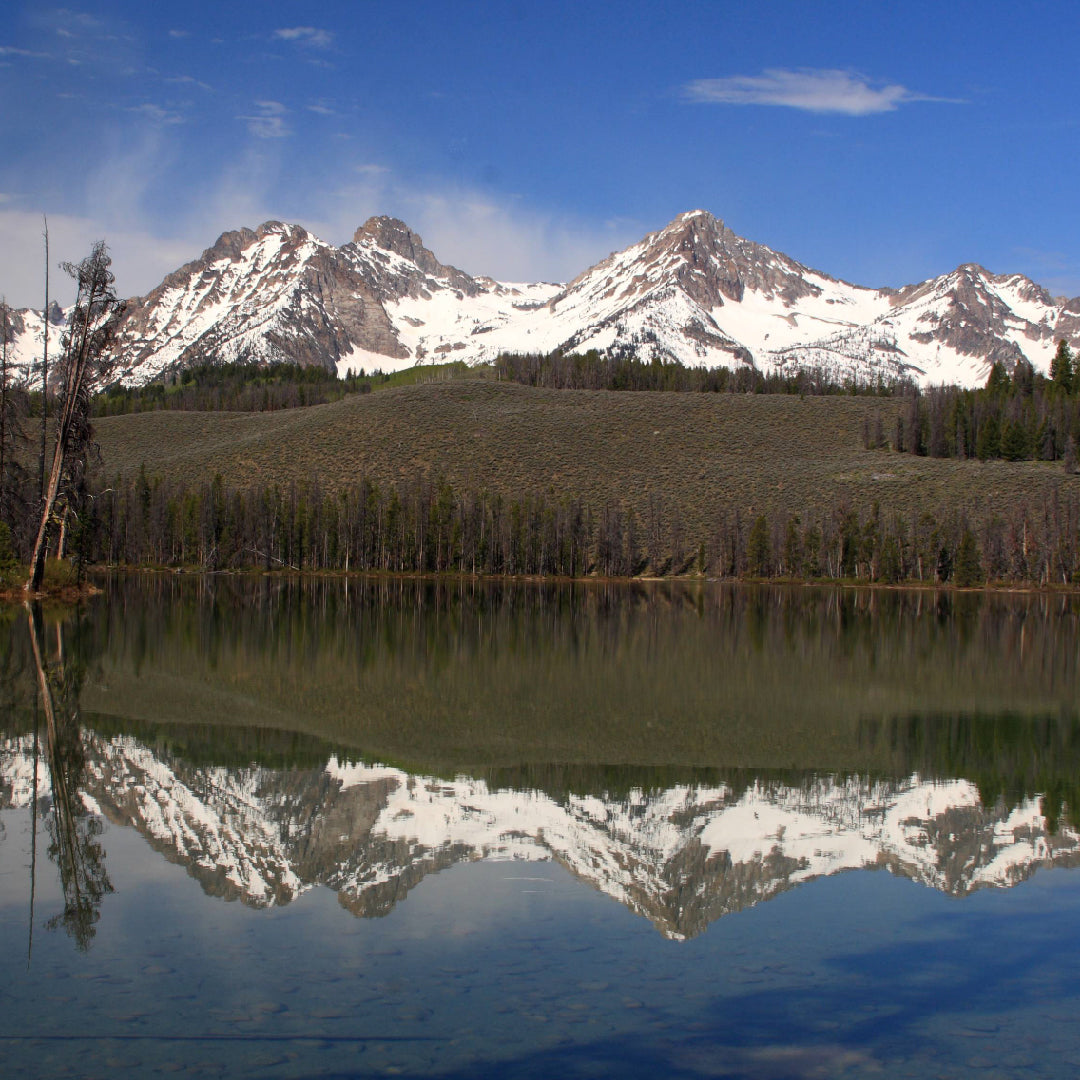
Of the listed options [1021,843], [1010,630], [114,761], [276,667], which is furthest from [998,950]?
[1010,630]

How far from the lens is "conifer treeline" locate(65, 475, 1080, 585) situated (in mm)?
101000

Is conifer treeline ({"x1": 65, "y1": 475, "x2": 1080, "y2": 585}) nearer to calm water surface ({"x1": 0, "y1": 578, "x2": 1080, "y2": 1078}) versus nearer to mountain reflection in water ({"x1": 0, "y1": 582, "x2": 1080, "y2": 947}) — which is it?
mountain reflection in water ({"x1": 0, "y1": 582, "x2": 1080, "y2": 947})

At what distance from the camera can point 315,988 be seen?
22.1 ft

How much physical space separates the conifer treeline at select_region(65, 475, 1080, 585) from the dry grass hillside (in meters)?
5.56

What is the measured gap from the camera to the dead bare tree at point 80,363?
1485 inches

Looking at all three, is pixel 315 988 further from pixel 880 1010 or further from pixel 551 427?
pixel 551 427

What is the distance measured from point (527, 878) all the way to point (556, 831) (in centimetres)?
153

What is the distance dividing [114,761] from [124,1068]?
25.2 feet

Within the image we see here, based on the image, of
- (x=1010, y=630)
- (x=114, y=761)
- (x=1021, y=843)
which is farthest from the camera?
(x=1010, y=630)

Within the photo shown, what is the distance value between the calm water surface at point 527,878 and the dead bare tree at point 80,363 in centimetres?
1862

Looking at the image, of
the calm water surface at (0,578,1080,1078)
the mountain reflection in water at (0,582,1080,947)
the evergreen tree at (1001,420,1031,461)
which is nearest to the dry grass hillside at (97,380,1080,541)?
the evergreen tree at (1001,420,1031,461)

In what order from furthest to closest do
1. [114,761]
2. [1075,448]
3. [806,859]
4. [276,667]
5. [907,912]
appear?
1. [1075,448]
2. [276,667]
3. [114,761]
4. [806,859]
5. [907,912]

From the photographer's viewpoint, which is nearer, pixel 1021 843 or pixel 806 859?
pixel 806 859

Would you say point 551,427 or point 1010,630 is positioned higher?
point 551,427
